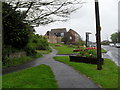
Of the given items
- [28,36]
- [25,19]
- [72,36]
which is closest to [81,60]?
[25,19]

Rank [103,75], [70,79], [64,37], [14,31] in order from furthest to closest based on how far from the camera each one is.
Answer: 1. [64,37]
2. [14,31]
3. [103,75]
4. [70,79]

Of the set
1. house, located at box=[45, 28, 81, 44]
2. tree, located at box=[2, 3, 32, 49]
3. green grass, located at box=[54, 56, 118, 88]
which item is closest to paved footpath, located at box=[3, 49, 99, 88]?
green grass, located at box=[54, 56, 118, 88]

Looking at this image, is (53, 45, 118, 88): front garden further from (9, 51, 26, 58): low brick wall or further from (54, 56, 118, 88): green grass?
(9, 51, 26, 58): low brick wall

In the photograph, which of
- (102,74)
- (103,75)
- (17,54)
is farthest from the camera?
(17,54)

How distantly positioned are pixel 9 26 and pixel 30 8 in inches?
125

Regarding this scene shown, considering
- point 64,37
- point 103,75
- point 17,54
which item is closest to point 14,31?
point 17,54

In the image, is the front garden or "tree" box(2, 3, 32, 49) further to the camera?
"tree" box(2, 3, 32, 49)

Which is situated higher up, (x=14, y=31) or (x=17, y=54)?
(x=14, y=31)

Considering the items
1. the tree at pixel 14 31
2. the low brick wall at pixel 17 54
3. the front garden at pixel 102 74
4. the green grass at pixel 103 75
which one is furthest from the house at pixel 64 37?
the green grass at pixel 103 75

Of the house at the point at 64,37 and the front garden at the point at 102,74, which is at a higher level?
the house at the point at 64,37

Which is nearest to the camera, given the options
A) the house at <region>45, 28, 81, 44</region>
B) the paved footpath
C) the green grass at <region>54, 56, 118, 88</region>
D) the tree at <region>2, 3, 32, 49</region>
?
the paved footpath

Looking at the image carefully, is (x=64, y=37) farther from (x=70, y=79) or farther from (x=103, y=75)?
(x=70, y=79)

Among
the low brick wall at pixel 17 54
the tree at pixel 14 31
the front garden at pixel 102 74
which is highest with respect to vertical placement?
the tree at pixel 14 31

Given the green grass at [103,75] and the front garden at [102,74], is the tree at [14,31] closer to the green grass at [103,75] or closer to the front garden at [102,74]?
the front garden at [102,74]
